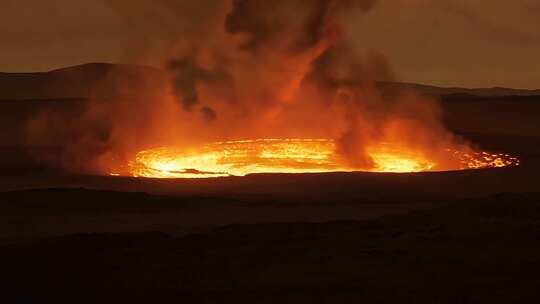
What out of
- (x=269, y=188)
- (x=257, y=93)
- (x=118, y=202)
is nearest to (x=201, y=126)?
(x=257, y=93)

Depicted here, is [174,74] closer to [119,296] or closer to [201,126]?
[201,126]

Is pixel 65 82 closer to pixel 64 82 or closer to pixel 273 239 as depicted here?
pixel 64 82

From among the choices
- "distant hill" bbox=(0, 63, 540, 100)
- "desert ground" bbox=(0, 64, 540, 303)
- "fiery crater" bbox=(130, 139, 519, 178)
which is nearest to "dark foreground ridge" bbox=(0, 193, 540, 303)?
"desert ground" bbox=(0, 64, 540, 303)

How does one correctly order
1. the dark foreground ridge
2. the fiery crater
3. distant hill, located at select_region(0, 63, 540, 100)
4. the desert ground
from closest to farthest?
the dark foreground ridge < the desert ground < the fiery crater < distant hill, located at select_region(0, 63, 540, 100)

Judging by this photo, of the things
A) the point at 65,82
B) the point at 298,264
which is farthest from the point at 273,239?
the point at 65,82

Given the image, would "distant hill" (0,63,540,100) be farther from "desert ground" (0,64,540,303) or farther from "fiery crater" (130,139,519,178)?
"desert ground" (0,64,540,303)
